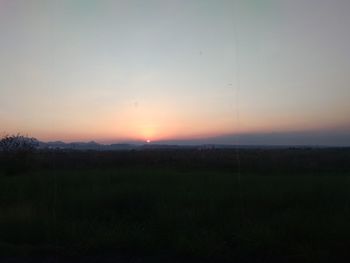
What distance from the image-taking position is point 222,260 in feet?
32.6

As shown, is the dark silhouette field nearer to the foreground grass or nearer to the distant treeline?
the foreground grass

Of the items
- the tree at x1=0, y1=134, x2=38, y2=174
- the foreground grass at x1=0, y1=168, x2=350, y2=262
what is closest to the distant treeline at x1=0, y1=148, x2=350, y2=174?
the tree at x1=0, y1=134, x2=38, y2=174

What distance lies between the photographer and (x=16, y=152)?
34312mm

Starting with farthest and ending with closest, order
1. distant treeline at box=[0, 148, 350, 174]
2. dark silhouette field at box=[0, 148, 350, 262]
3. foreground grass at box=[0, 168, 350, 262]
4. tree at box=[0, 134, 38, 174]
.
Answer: distant treeline at box=[0, 148, 350, 174] → tree at box=[0, 134, 38, 174] → foreground grass at box=[0, 168, 350, 262] → dark silhouette field at box=[0, 148, 350, 262]

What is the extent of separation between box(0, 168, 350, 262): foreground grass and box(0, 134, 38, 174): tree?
14.8 m

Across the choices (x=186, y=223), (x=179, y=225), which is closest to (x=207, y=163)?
(x=186, y=223)

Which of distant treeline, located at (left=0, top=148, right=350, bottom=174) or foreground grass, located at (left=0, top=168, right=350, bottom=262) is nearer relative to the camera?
foreground grass, located at (left=0, top=168, right=350, bottom=262)

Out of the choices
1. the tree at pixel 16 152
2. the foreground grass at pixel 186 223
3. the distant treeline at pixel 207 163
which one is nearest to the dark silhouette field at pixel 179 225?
the foreground grass at pixel 186 223

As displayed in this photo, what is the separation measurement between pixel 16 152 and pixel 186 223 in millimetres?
24643

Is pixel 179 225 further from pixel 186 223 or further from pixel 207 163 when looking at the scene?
pixel 207 163

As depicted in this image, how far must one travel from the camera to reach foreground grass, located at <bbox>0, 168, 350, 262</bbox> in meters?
10.4

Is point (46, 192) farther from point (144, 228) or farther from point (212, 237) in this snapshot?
point (212, 237)

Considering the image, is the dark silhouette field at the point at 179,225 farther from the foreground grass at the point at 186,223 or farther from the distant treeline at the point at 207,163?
the distant treeline at the point at 207,163

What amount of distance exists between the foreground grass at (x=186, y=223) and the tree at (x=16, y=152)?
14760 millimetres
